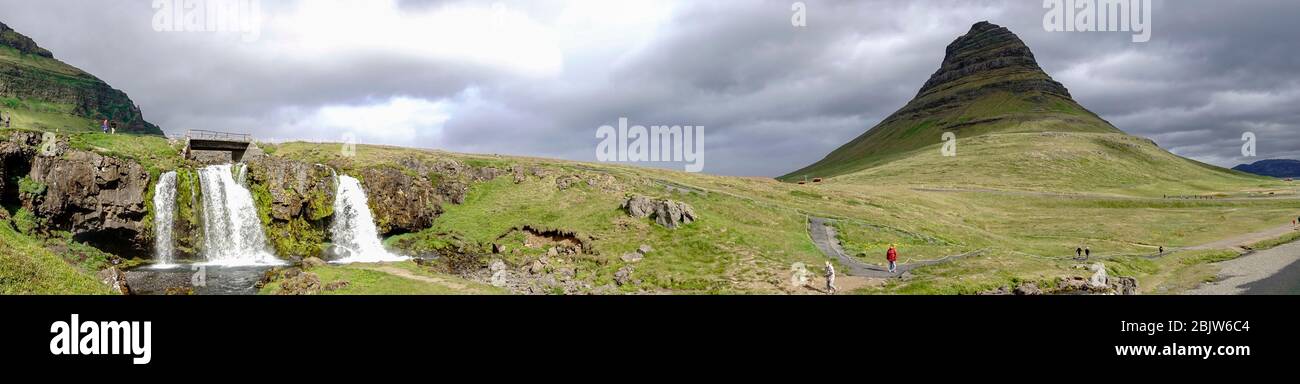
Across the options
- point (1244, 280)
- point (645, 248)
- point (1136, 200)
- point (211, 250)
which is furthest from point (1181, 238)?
point (211, 250)

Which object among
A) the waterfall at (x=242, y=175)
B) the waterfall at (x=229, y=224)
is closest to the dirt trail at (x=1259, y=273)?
the waterfall at (x=229, y=224)

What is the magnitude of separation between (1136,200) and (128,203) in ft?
516

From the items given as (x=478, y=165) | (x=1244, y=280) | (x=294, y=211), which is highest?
(x=478, y=165)

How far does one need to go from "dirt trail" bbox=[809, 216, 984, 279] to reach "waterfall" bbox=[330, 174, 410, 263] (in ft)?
131

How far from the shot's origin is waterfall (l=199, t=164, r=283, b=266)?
4519cm

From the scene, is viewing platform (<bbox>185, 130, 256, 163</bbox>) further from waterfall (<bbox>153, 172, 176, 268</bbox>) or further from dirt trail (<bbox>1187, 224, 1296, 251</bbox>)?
dirt trail (<bbox>1187, 224, 1296, 251</bbox>)

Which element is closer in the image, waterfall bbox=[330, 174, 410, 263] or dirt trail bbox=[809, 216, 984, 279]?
dirt trail bbox=[809, 216, 984, 279]

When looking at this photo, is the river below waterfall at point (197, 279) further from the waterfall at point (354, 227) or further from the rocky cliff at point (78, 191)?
the waterfall at point (354, 227)

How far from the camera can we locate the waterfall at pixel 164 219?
43.3 metres

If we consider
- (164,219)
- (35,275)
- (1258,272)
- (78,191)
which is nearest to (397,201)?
(164,219)

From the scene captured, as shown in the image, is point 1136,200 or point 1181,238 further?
point 1136,200

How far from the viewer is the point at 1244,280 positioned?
1725 inches

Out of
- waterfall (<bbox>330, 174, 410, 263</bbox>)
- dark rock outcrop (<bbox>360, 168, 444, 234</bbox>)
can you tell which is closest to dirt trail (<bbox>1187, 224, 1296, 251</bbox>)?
dark rock outcrop (<bbox>360, 168, 444, 234</bbox>)
